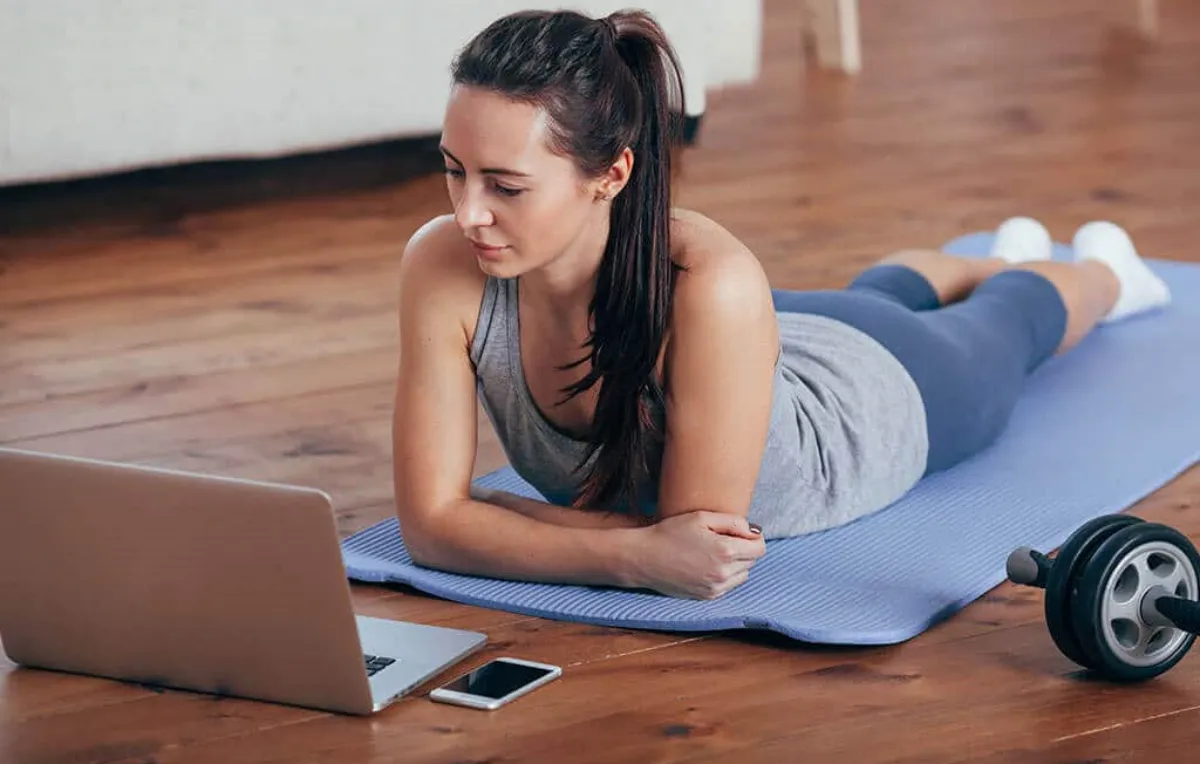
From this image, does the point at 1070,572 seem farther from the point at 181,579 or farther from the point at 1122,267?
the point at 1122,267

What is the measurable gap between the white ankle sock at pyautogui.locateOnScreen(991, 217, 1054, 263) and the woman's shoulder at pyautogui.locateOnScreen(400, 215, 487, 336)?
1036 mm

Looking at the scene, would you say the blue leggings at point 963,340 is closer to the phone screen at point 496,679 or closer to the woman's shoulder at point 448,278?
the woman's shoulder at point 448,278

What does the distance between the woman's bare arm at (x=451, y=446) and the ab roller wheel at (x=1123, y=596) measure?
404 mm

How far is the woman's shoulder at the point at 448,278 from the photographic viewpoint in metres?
1.76

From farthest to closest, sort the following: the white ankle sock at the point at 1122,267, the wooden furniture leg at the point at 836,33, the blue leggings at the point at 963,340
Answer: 1. the wooden furniture leg at the point at 836,33
2. the white ankle sock at the point at 1122,267
3. the blue leggings at the point at 963,340

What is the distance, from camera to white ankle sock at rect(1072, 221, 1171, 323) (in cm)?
255

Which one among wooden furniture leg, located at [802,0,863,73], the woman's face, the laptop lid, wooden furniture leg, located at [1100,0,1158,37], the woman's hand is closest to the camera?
the laptop lid

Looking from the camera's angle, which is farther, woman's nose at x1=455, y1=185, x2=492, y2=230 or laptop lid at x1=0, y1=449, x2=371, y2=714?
woman's nose at x1=455, y1=185, x2=492, y2=230

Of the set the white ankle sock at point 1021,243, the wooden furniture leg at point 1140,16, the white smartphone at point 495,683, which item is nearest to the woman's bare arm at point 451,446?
the white smartphone at point 495,683

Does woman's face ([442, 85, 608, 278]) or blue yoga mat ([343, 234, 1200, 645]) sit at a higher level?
woman's face ([442, 85, 608, 278])

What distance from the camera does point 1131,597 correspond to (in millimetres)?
1527

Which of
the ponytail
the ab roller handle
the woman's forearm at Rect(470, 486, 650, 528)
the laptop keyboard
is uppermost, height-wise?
the ponytail

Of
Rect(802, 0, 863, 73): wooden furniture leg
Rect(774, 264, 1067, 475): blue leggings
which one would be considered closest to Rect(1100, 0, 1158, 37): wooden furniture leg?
Rect(802, 0, 863, 73): wooden furniture leg

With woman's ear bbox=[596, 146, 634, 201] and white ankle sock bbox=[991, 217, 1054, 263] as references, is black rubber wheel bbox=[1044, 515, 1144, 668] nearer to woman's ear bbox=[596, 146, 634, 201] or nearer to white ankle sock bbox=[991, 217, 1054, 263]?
Result: woman's ear bbox=[596, 146, 634, 201]
